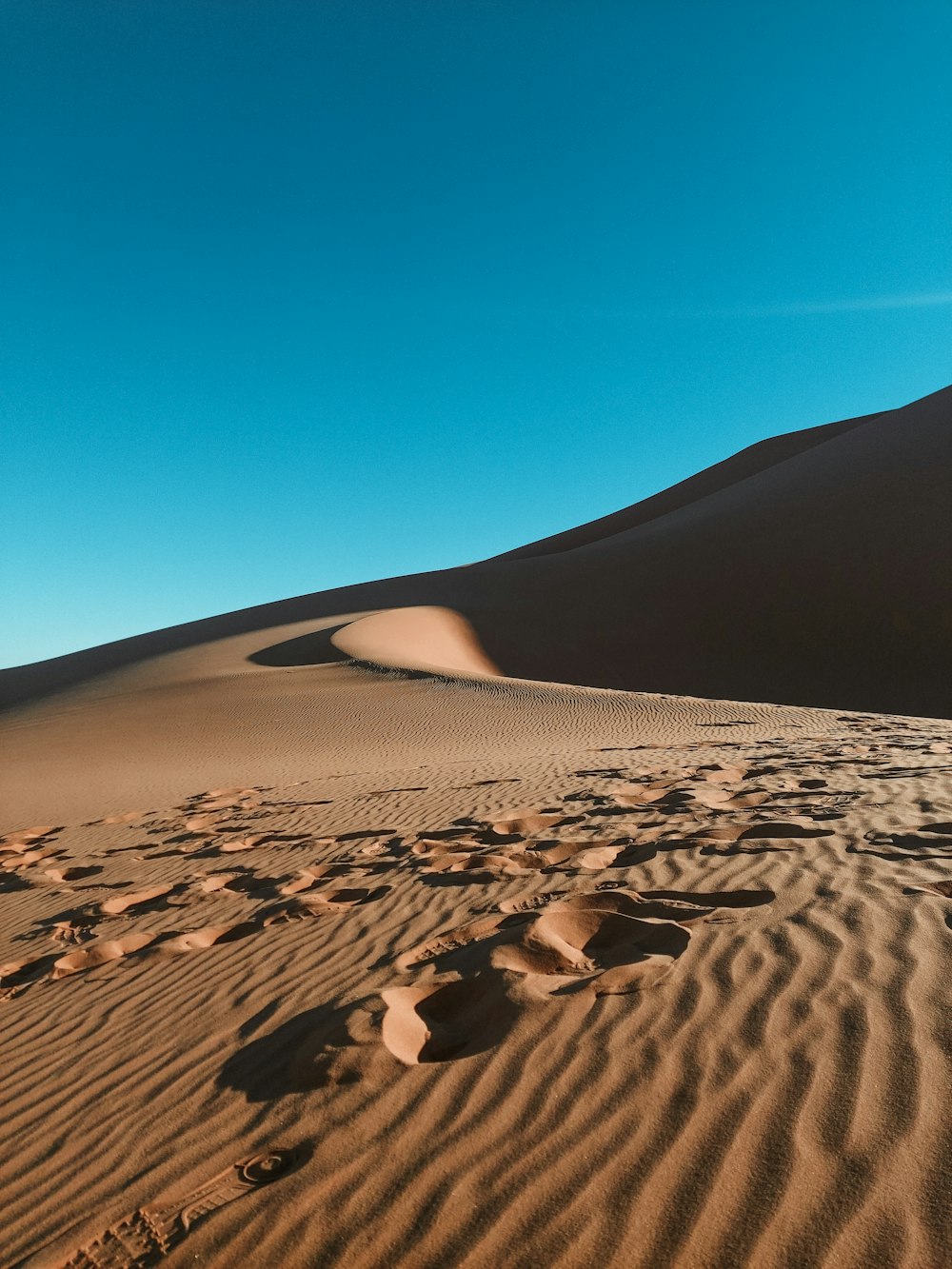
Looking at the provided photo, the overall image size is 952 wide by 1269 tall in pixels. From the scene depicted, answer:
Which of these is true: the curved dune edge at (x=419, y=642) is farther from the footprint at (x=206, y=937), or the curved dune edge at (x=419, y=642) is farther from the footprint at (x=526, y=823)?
the footprint at (x=206, y=937)

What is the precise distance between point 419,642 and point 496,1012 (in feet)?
75.5

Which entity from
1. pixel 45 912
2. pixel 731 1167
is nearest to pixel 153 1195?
pixel 731 1167

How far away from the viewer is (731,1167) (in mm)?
2344

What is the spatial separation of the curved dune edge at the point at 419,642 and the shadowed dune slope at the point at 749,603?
291 mm

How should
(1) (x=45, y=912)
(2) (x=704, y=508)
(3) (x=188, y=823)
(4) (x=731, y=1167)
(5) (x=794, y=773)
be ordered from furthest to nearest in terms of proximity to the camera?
1. (2) (x=704, y=508)
2. (3) (x=188, y=823)
3. (5) (x=794, y=773)
4. (1) (x=45, y=912)
5. (4) (x=731, y=1167)

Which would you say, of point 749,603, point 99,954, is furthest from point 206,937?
point 749,603

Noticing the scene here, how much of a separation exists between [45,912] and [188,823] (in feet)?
9.39

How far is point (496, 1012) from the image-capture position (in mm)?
3412

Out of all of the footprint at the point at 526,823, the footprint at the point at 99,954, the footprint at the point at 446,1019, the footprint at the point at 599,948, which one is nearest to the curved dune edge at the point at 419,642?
the footprint at the point at 526,823

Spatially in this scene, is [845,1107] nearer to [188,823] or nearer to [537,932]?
[537,932]

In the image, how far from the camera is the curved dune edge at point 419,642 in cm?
2248

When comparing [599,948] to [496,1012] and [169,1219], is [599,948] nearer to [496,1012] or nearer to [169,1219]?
[496,1012]

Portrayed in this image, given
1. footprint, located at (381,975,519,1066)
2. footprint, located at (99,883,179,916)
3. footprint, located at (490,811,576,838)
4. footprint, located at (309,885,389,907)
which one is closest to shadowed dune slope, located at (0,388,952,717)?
footprint, located at (490,811,576,838)

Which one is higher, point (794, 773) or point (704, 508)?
point (704, 508)
